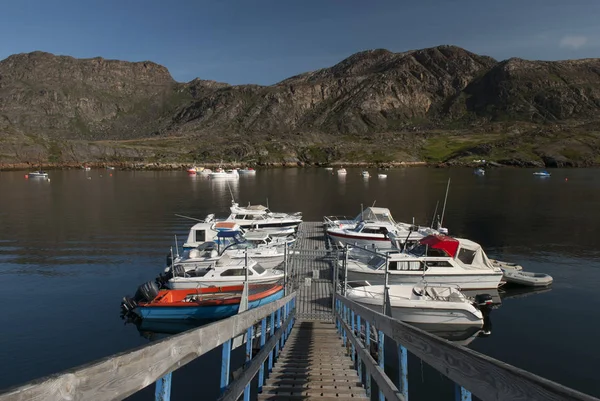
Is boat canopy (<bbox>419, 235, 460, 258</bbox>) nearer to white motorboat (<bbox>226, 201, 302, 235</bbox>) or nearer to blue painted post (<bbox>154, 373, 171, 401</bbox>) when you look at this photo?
white motorboat (<bbox>226, 201, 302, 235</bbox>)

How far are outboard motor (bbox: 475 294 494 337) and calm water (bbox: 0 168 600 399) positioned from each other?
0.50m

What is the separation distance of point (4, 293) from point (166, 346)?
32965 millimetres

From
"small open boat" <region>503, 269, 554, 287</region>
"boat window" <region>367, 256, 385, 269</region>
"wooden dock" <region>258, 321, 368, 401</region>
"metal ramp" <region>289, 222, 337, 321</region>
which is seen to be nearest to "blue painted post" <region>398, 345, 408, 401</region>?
"wooden dock" <region>258, 321, 368, 401</region>

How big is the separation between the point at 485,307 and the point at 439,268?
3718mm

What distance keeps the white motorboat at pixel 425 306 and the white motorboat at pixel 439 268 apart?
118 inches

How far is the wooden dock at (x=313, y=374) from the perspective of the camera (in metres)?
7.85

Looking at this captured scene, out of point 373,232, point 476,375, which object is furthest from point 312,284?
point 476,375

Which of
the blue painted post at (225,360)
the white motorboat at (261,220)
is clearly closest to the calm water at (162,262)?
the white motorboat at (261,220)

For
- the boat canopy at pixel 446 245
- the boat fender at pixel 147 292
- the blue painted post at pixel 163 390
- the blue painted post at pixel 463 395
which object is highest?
the blue painted post at pixel 163 390

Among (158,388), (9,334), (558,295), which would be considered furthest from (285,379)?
(558,295)

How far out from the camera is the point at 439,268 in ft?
90.4

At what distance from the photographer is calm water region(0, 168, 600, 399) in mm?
20141

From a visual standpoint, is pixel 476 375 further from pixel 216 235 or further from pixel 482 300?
pixel 216 235

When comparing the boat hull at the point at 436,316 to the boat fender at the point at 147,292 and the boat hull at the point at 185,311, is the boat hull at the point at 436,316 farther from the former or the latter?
the boat fender at the point at 147,292
